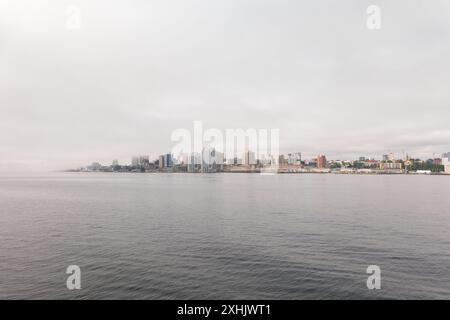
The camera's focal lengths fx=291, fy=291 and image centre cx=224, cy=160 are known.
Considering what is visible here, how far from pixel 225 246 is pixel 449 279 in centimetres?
2414

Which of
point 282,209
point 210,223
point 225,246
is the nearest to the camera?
point 225,246

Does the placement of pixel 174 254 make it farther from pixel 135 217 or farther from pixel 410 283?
pixel 135 217

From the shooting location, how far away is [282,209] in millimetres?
73375

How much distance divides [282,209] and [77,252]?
4923 cm

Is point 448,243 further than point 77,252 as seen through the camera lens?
Yes

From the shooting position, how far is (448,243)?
41.0 m
